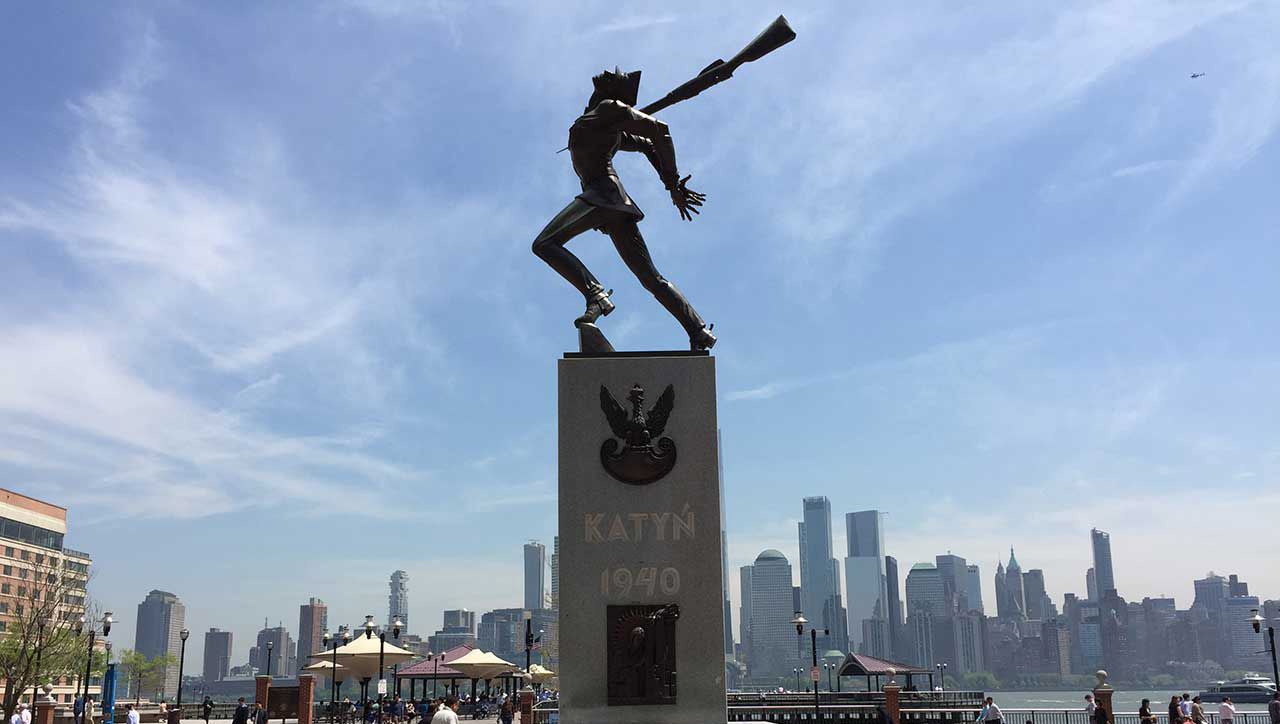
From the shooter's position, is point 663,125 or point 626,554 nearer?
point 626,554

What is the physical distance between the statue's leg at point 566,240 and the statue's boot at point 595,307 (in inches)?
1.5

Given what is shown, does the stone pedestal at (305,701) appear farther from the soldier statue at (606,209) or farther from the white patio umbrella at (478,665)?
the soldier statue at (606,209)

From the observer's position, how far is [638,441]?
350 inches

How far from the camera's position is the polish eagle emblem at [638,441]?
886 cm

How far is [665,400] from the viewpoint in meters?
9.02

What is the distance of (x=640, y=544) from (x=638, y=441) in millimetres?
902

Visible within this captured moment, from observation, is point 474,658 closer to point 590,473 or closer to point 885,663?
point 885,663

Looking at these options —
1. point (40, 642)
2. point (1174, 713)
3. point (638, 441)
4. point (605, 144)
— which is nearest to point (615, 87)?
point (605, 144)

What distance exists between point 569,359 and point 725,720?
3.39 meters

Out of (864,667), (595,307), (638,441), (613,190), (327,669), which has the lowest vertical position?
(864,667)

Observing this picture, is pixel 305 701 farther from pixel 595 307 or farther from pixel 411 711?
pixel 595 307

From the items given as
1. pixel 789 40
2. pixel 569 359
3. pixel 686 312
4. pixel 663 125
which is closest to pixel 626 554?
pixel 569 359

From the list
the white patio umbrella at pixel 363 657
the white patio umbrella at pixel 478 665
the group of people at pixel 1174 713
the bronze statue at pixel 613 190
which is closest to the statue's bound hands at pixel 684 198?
the bronze statue at pixel 613 190

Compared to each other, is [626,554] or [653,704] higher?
[626,554]
